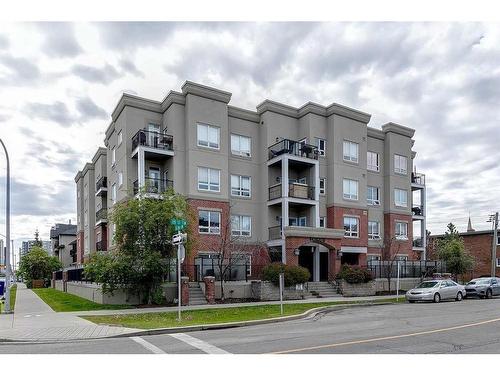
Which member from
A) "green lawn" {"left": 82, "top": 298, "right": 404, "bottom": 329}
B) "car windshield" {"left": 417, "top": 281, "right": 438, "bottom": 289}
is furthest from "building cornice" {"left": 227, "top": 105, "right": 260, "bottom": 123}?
"car windshield" {"left": 417, "top": 281, "right": 438, "bottom": 289}

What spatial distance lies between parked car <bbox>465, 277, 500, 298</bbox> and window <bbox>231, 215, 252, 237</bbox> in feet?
49.3

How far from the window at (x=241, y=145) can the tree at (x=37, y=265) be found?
1343 inches

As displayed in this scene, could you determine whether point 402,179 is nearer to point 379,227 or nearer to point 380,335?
point 379,227

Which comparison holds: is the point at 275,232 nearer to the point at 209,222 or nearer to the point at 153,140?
the point at 209,222

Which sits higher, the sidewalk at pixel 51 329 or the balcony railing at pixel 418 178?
the balcony railing at pixel 418 178

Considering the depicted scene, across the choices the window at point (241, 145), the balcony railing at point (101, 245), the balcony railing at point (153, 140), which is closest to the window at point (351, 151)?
the window at point (241, 145)

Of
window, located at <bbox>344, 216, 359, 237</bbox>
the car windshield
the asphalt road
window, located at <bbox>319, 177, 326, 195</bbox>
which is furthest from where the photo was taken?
window, located at <bbox>319, 177, 326, 195</bbox>

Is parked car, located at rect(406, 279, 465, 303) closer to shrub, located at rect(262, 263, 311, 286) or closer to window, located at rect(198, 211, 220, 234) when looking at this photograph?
shrub, located at rect(262, 263, 311, 286)

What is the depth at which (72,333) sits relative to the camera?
13578mm

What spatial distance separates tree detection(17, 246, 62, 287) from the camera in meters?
54.0

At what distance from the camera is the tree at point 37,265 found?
54031 mm

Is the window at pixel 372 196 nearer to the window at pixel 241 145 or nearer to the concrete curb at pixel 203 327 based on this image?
the window at pixel 241 145

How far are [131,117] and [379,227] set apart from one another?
73.2ft

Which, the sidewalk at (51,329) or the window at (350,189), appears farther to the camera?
the window at (350,189)
